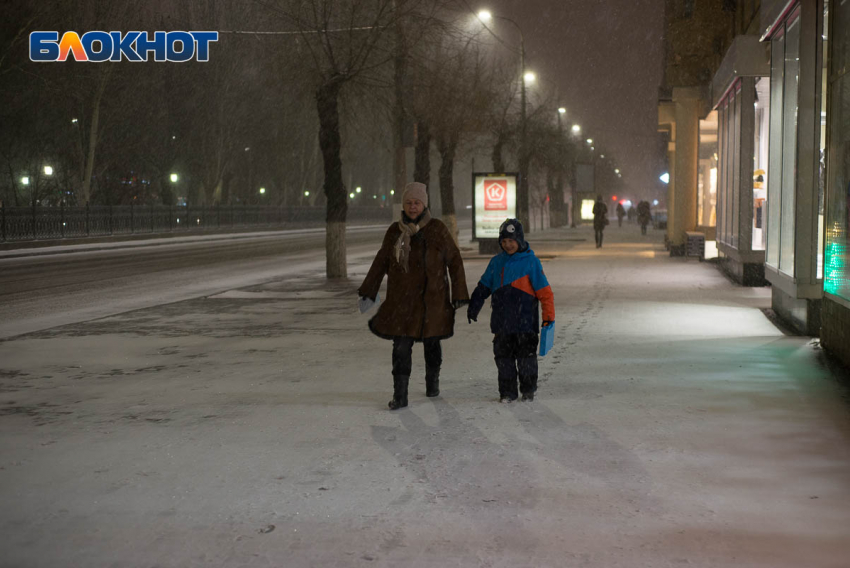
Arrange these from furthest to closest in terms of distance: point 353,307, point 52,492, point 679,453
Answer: point 353,307 < point 679,453 < point 52,492

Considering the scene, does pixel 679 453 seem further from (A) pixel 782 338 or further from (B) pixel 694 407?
(A) pixel 782 338

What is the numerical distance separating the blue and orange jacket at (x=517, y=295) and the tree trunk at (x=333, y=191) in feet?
43.1

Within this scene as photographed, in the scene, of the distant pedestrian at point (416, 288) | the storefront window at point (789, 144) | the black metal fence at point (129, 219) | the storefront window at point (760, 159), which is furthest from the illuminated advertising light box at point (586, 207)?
the distant pedestrian at point (416, 288)

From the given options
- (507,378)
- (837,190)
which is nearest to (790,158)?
(837,190)

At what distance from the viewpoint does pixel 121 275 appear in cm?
2369

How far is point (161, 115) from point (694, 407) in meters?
52.5

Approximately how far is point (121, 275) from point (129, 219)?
25416mm

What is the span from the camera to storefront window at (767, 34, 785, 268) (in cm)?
1345

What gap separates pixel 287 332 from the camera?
12461mm

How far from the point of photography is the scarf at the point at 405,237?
757cm

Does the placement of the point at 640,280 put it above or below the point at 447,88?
below

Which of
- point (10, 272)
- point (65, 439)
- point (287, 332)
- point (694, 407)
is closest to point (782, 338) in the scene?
point (694, 407)

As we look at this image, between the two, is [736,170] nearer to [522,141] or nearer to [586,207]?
[522,141]

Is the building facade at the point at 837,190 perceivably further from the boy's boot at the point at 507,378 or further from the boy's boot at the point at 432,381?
the boy's boot at the point at 432,381
